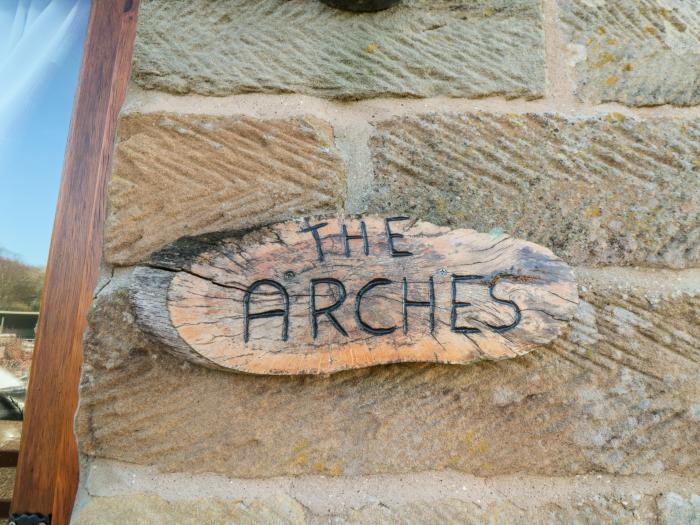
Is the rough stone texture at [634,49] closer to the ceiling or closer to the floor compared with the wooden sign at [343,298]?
closer to the ceiling

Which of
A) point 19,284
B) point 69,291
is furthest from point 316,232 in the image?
point 19,284

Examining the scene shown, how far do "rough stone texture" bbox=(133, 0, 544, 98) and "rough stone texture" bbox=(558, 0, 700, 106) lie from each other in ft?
0.25

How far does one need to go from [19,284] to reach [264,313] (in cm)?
53

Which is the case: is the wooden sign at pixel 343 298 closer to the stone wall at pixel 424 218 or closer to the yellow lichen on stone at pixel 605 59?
the stone wall at pixel 424 218

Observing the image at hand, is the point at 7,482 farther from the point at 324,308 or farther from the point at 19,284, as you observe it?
the point at 324,308

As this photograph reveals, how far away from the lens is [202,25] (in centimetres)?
84

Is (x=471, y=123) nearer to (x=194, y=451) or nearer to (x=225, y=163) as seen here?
(x=225, y=163)

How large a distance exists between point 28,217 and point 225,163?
44cm

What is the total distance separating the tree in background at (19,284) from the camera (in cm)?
87

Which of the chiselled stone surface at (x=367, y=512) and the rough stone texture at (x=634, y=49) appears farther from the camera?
the rough stone texture at (x=634, y=49)

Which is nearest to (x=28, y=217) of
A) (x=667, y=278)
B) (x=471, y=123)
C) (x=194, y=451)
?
(x=194, y=451)

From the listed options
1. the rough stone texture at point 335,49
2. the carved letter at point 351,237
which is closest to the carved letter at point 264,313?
the carved letter at point 351,237

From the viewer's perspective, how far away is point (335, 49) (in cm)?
83

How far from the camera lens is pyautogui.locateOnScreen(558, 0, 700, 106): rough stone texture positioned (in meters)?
0.85
